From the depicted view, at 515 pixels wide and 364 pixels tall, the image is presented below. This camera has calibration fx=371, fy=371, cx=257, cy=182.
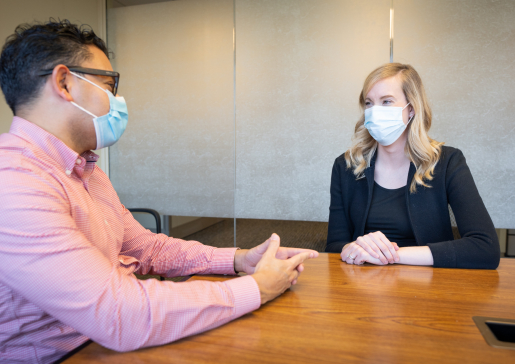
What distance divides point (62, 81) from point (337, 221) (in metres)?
1.27

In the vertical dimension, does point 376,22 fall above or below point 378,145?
above

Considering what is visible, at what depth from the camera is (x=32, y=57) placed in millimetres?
971

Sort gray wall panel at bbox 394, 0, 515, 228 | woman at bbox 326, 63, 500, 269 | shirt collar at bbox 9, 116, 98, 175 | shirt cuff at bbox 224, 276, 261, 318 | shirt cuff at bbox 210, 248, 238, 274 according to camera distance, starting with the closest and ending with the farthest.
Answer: shirt cuff at bbox 224, 276, 261, 318 → shirt collar at bbox 9, 116, 98, 175 → shirt cuff at bbox 210, 248, 238, 274 → woman at bbox 326, 63, 500, 269 → gray wall panel at bbox 394, 0, 515, 228

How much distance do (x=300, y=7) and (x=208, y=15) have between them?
80 cm

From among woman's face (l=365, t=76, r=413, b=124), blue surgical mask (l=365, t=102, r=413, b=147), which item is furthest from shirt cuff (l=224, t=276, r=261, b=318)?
woman's face (l=365, t=76, r=413, b=124)

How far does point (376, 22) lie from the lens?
9.39ft

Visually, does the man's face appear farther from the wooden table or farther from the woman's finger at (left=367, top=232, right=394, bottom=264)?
the woman's finger at (left=367, top=232, right=394, bottom=264)

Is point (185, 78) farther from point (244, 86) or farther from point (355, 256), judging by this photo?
point (355, 256)

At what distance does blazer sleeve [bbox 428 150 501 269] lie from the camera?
1.24 meters

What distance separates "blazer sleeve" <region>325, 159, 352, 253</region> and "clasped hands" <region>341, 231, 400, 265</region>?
38cm

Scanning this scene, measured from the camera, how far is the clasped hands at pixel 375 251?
124 cm

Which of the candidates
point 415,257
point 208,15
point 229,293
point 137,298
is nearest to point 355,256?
point 415,257

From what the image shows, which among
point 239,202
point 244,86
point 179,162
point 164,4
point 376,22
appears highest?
point 164,4

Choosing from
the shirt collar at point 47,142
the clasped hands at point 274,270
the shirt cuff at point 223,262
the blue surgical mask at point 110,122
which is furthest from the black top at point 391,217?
the shirt collar at point 47,142
